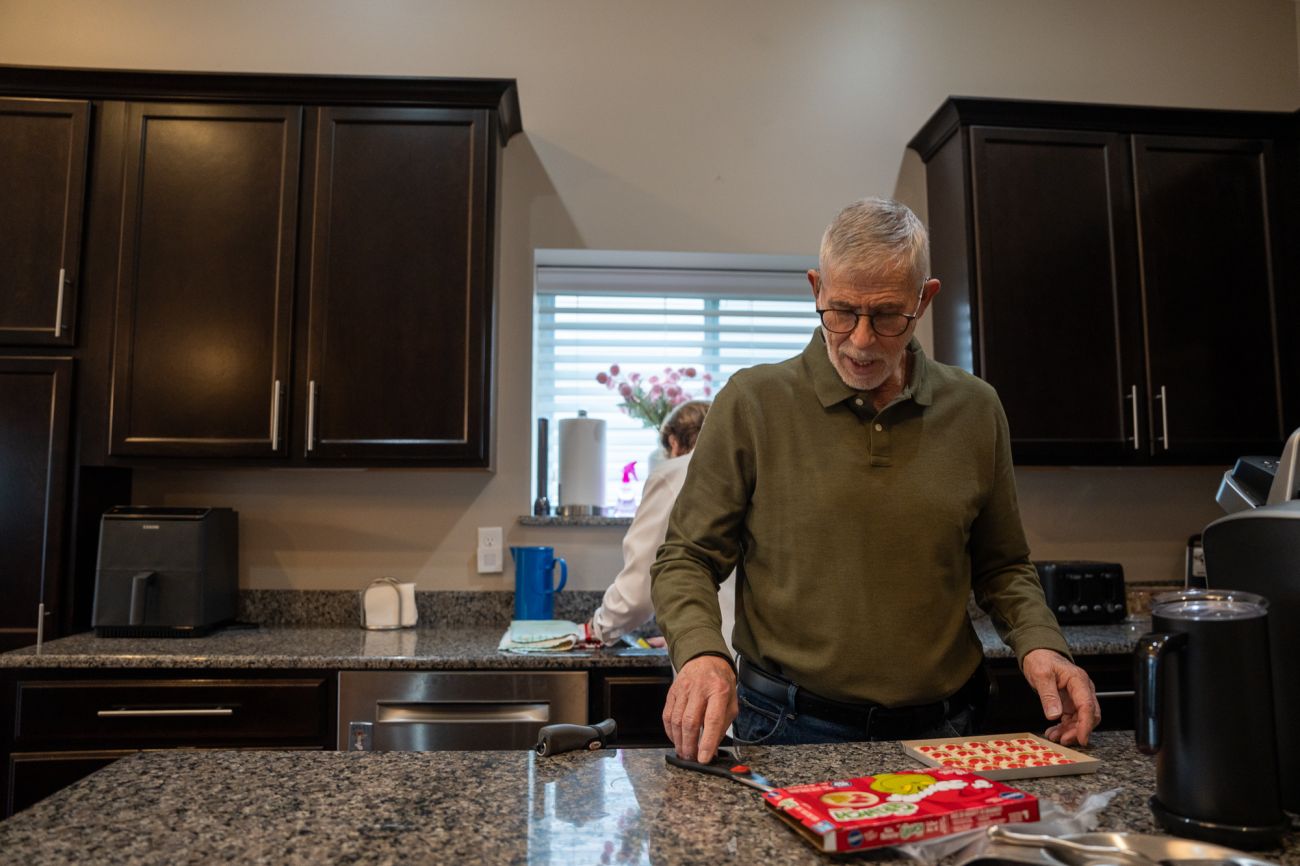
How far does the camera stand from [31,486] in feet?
7.82

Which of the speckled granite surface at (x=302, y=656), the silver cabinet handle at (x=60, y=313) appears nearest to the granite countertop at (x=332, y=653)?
the speckled granite surface at (x=302, y=656)

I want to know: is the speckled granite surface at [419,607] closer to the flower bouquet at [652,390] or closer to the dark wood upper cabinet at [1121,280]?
the flower bouquet at [652,390]

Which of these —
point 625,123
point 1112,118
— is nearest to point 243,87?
point 625,123

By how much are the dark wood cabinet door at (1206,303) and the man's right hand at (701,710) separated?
2071 mm

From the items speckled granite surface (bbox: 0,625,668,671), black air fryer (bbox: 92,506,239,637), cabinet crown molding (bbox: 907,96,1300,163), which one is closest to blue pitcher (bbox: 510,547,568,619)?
speckled granite surface (bbox: 0,625,668,671)

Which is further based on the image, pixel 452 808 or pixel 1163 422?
pixel 1163 422

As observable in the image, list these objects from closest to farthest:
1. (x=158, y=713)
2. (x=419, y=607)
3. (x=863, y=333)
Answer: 1. (x=863, y=333)
2. (x=158, y=713)
3. (x=419, y=607)

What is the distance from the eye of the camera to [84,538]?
2451 mm

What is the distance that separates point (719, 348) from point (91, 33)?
89.5 inches

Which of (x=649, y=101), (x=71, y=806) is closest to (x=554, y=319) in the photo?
(x=649, y=101)

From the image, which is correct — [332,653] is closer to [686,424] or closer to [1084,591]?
[686,424]

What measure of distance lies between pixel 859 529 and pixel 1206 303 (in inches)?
76.7

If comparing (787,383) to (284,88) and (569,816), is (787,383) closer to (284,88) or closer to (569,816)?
(569,816)

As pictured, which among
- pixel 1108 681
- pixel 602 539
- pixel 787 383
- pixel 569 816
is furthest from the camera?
pixel 602 539
